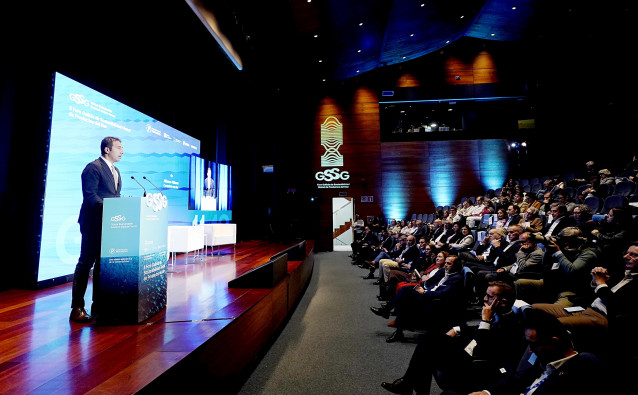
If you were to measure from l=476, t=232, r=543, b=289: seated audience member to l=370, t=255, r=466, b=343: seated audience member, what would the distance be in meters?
0.55

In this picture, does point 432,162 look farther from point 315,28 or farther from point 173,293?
point 173,293

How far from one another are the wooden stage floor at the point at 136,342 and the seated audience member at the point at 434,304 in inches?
45.9

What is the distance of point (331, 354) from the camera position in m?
2.39

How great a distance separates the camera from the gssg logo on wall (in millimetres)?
10266

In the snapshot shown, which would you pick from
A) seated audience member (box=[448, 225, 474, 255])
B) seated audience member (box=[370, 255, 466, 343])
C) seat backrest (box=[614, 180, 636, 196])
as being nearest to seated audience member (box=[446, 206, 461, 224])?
seated audience member (box=[448, 225, 474, 255])

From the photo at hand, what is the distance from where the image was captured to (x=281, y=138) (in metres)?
10.4

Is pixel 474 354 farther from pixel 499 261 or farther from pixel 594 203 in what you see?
pixel 594 203

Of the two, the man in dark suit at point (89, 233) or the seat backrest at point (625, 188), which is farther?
the seat backrest at point (625, 188)

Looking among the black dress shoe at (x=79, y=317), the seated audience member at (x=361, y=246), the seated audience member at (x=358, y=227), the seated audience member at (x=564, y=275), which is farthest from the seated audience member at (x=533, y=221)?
the seated audience member at (x=358, y=227)

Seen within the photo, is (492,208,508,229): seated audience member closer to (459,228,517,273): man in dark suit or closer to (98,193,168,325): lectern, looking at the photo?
(459,228,517,273): man in dark suit

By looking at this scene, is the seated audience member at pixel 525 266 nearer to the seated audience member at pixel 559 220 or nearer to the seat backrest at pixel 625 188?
the seated audience member at pixel 559 220

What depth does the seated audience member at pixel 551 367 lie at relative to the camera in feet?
3.65

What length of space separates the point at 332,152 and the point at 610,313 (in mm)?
8894

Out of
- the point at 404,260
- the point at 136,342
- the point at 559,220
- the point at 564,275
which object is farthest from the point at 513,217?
the point at 136,342
